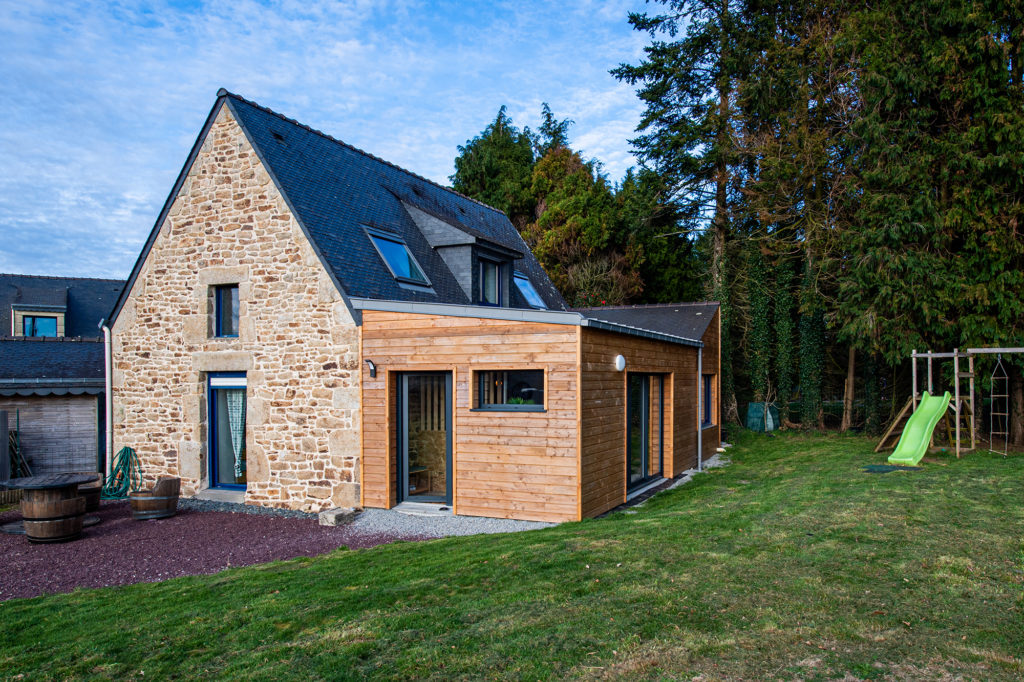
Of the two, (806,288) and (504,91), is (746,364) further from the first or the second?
(504,91)

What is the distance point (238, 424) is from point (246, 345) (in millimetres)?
1544

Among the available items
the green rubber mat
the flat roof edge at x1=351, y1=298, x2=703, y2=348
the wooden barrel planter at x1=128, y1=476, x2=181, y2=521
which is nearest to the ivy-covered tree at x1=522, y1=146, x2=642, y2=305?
the green rubber mat

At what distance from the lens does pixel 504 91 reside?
123ft

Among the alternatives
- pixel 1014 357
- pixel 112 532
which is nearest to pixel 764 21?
pixel 1014 357

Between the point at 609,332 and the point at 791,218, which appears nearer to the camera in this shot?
the point at 609,332

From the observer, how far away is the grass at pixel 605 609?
422 cm

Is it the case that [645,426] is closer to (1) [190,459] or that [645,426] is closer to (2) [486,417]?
(2) [486,417]

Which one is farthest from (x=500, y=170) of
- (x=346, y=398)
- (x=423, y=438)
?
(x=423, y=438)

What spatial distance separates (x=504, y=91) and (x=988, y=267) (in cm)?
2807

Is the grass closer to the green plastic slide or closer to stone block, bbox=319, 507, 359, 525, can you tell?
stone block, bbox=319, 507, 359, 525

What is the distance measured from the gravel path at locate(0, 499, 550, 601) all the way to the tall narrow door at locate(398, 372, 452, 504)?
26.3 inches

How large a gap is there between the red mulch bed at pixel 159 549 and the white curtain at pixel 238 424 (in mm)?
1272

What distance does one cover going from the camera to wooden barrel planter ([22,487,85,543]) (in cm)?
941

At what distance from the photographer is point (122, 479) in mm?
12789
